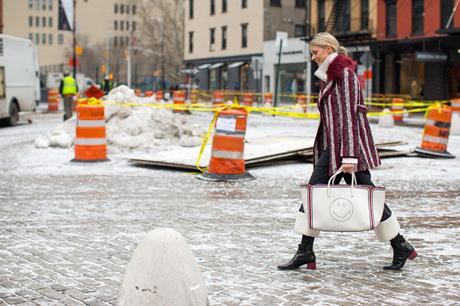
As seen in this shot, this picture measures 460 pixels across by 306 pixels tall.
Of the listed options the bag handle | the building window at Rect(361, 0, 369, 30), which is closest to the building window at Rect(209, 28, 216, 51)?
the building window at Rect(361, 0, 369, 30)

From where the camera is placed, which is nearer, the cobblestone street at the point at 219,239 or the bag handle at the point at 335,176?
the cobblestone street at the point at 219,239

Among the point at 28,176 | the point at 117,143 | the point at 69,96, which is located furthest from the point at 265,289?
the point at 69,96

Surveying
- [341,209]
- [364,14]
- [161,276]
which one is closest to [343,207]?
[341,209]

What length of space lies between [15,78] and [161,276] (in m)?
22.5

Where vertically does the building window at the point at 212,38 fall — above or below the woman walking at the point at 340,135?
above

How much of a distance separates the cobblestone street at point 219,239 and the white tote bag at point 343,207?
1.48 ft

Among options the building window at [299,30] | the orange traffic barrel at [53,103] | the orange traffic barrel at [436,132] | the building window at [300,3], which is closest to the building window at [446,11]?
the orange traffic barrel at [53,103]

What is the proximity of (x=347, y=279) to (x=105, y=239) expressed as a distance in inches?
102

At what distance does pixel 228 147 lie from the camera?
11602mm

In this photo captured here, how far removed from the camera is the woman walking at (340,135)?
571 centimetres

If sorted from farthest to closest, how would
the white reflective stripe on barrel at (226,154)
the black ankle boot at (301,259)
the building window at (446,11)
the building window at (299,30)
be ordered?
the building window at (299,30) → the building window at (446,11) → the white reflective stripe on barrel at (226,154) → the black ankle boot at (301,259)

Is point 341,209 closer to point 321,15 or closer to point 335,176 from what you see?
point 335,176

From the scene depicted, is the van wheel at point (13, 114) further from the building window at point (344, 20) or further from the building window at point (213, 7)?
the building window at point (213, 7)

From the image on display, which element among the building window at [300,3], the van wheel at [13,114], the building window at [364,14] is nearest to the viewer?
the van wheel at [13,114]
